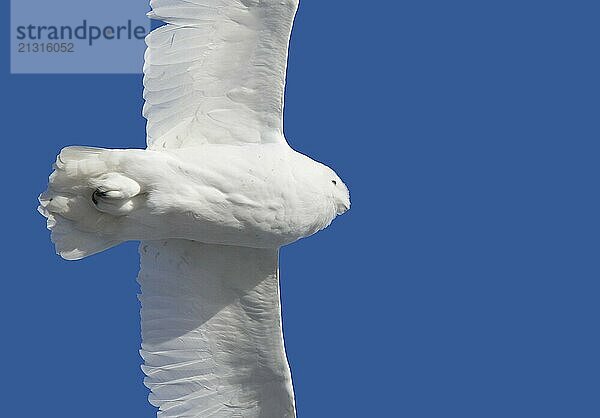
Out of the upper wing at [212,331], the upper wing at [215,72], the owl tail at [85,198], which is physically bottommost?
the upper wing at [212,331]

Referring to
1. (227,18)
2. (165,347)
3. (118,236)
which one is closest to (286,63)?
(227,18)

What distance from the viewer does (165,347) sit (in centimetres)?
782

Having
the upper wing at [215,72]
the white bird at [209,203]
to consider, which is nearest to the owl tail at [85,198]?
the white bird at [209,203]

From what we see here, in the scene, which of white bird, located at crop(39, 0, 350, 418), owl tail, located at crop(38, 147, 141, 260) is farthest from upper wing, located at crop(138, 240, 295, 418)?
owl tail, located at crop(38, 147, 141, 260)

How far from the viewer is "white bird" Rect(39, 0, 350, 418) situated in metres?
7.03

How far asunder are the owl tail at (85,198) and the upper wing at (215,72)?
51cm

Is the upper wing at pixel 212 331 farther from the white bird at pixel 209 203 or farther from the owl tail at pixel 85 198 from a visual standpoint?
the owl tail at pixel 85 198

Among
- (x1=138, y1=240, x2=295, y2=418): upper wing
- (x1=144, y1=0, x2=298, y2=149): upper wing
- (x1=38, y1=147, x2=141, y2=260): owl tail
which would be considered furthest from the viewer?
(x1=138, y1=240, x2=295, y2=418): upper wing

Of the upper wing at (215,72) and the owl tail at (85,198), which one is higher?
the upper wing at (215,72)

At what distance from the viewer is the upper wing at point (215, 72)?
23.9 ft

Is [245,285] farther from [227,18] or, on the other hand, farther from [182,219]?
[227,18]

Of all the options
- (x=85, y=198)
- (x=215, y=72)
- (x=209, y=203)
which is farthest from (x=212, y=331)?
(x=215, y=72)

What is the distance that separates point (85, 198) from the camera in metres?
7.02

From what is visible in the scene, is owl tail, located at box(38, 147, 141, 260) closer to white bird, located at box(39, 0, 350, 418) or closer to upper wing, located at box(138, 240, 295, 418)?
white bird, located at box(39, 0, 350, 418)
